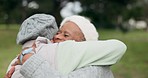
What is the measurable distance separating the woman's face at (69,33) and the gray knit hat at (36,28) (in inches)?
1.9

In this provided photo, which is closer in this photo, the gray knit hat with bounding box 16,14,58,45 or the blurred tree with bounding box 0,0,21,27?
the gray knit hat with bounding box 16,14,58,45

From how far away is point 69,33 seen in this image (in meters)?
1.93

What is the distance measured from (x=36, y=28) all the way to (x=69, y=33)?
0.16 m

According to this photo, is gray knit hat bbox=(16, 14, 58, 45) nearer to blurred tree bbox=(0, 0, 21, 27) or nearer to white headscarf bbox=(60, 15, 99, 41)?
white headscarf bbox=(60, 15, 99, 41)

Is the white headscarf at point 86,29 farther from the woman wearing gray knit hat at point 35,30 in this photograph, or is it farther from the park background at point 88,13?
the park background at point 88,13

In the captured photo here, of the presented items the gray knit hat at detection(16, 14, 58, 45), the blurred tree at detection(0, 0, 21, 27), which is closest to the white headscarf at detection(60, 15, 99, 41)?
the gray knit hat at detection(16, 14, 58, 45)

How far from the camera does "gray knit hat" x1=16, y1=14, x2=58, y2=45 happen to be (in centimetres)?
194

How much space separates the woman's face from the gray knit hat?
49 mm

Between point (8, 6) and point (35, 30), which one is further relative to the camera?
point (8, 6)

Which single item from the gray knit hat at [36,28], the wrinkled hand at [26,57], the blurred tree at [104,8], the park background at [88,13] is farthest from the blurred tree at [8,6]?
the wrinkled hand at [26,57]

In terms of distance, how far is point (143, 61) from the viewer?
13.1 metres

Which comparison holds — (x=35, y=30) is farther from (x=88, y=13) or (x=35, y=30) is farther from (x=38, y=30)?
(x=88, y=13)

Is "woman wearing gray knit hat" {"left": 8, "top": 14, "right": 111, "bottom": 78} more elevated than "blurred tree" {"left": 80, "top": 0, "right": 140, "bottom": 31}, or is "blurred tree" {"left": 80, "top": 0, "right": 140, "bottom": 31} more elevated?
"woman wearing gray knit hat" {"left": 8, "top": 14, "right": 111, "bottom": 78}

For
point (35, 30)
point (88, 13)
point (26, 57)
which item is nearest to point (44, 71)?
point (26, 57)
